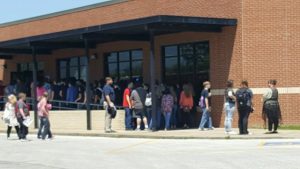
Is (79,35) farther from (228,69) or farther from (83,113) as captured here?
(228,69)

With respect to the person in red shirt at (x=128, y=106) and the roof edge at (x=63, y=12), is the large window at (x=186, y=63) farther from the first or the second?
the roof edge at (x=63, y=12)

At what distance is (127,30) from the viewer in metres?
26.4

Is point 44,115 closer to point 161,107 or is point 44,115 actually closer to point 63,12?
point 161,107

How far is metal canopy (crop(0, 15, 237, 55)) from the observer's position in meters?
23.9

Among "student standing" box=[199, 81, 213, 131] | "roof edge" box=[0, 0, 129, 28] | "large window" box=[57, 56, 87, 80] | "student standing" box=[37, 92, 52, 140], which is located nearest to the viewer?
"student standing" box=[37, 92, 52, 140]

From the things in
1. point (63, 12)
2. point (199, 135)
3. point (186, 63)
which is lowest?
point (199, 135)

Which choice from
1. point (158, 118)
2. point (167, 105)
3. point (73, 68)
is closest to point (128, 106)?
point (158, 118)

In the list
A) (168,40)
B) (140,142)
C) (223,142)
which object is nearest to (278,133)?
(223,142)

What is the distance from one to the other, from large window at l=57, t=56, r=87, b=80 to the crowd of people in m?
5.53

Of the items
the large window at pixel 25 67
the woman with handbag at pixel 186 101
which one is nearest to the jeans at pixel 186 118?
the woman with handbag at pixel 186 101

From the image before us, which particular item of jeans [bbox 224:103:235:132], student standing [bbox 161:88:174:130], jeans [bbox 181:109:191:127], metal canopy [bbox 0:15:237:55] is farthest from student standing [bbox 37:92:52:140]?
jeans [bbox 224:103:235:132]

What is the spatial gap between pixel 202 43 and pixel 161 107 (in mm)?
3524

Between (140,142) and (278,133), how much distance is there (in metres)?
4.58

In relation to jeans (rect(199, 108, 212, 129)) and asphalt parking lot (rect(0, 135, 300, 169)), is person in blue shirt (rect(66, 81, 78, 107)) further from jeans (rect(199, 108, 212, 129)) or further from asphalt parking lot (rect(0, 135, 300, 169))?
asphalt parking lot (rect(0, 135, 300, 169))
